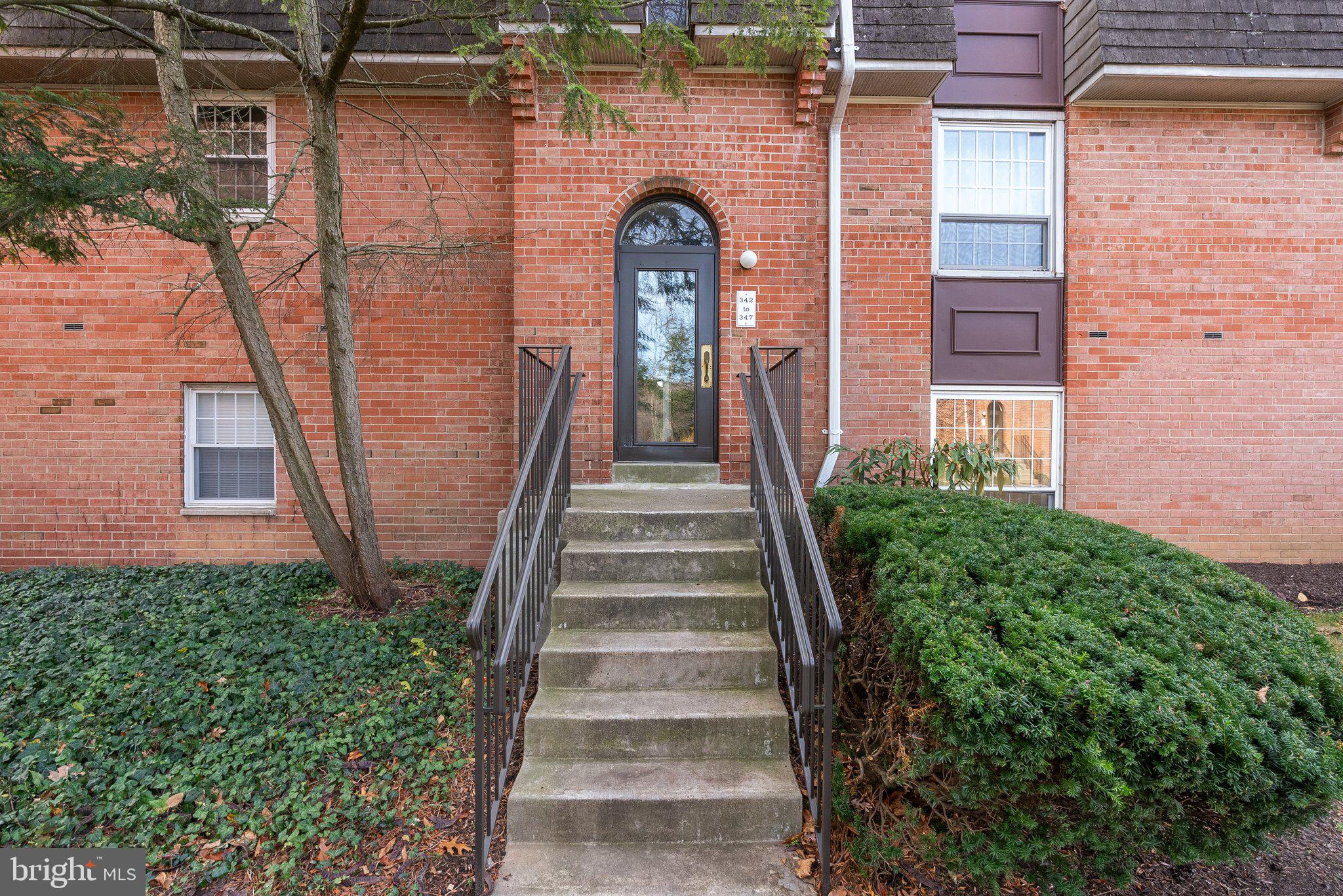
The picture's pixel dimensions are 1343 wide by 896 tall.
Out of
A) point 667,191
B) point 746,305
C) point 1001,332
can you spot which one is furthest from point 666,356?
point 1001,332

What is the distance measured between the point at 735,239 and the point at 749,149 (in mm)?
827

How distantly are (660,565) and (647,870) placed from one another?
1.70 m

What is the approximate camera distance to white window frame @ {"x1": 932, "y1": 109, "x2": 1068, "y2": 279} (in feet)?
20.2

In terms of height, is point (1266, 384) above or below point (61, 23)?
below

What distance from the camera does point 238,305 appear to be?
4.51m

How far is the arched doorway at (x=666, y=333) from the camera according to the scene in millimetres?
5754

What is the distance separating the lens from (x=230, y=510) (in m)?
6.04

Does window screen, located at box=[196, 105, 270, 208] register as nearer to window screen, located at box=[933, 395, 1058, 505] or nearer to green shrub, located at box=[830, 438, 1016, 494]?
green shrub, located at box=[830, 438, 1016, 494]

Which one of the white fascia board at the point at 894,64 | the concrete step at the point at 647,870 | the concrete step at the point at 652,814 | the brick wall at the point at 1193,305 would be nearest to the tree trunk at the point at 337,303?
the concrete step at the point at 652,814

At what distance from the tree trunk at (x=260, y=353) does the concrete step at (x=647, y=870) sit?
2701mm

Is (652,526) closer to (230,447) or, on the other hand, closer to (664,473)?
(664,473)

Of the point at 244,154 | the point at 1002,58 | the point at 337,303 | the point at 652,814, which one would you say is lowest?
the point at 652,814

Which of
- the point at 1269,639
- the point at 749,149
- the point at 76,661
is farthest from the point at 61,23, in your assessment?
the point at 1269,639

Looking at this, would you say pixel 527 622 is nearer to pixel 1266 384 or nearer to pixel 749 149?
pixel 749 149
